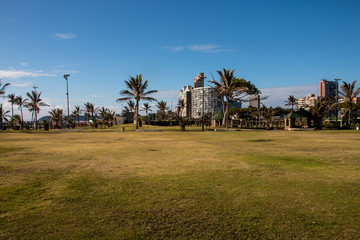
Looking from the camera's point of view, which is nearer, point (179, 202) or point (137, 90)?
point (179, 202)

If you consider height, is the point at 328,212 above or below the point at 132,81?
below

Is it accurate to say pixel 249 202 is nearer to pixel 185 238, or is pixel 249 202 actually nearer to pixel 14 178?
pixel 185 238

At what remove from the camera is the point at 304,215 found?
4559 millimetres

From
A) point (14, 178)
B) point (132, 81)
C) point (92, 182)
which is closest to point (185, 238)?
point (92, 182)

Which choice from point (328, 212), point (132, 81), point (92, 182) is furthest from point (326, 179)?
point (132, 81)

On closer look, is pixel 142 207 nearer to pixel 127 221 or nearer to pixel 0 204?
pixel 127 221

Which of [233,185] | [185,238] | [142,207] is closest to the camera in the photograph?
[185,238]

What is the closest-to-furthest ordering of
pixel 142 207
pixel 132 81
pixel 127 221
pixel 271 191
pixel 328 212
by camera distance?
pixel 127 221, pixel 328 212, pixel 142 207, pixel 271 191, pixel 132 81

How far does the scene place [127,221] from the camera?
435 cm

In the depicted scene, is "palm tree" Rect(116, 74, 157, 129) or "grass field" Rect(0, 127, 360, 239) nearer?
"grass field" Rect(0, 127, 360, 239)

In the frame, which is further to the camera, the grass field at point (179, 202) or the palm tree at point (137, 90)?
the palm tree at point (137, 90)

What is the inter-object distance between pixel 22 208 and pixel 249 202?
4.78 meters

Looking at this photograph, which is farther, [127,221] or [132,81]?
[132,81]

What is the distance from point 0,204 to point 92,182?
2.15 metres
